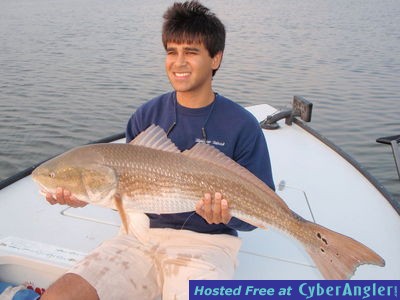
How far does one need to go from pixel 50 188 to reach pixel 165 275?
40.7 inches

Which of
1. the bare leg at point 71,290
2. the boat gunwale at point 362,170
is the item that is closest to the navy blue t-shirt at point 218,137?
the bare leg at point 71,290

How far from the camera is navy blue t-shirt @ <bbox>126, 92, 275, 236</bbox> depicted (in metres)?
3.46

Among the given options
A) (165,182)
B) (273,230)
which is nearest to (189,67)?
(165,182)

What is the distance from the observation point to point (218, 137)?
347 cm

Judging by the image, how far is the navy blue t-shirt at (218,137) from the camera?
346 cm

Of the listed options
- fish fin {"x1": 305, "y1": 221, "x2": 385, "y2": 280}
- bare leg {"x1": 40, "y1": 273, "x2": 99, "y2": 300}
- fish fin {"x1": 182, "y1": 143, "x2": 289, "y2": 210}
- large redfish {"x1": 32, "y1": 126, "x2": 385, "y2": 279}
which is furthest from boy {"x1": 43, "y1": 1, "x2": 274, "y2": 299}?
fish fin {"x1": 305, "y1": 221, "x2": 385, "y2": 280}

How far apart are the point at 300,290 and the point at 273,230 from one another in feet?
1.86

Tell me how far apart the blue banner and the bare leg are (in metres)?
0.71

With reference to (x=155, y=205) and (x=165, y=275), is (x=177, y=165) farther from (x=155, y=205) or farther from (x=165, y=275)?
(x=165, y=275)

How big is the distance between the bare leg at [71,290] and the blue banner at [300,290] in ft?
2.32

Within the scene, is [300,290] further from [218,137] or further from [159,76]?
[159,76]

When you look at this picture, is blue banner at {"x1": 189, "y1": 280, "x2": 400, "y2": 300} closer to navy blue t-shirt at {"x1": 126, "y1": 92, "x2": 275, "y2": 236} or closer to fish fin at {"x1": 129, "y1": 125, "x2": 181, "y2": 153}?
navy blue t-shirt at {"x1": 126, "y1": 92, "x2": 275, "y2": 236}

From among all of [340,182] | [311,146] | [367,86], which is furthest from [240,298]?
[367,86]

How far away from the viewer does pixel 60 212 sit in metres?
4.41
